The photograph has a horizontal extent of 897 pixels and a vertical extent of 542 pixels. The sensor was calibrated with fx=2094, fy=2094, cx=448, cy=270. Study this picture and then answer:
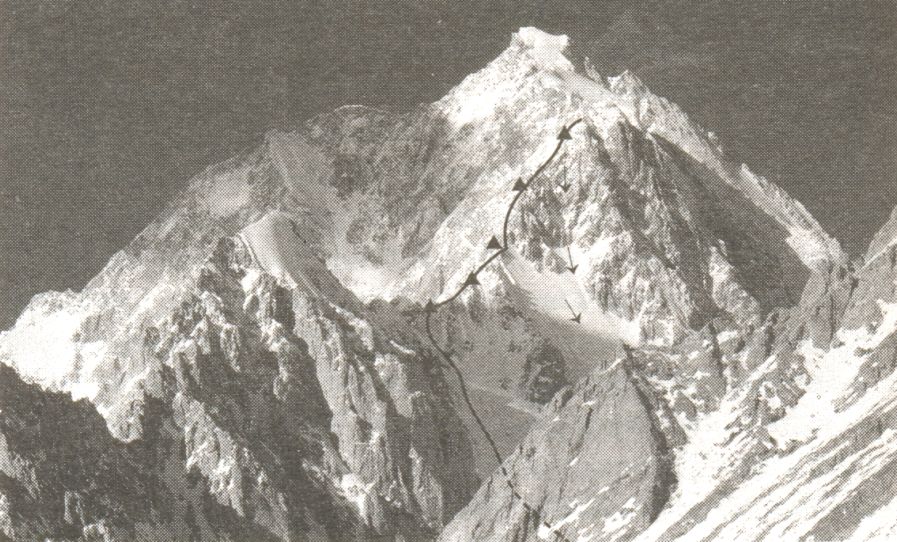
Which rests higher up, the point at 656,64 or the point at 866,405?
the point at 656,64

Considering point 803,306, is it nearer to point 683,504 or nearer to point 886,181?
point 683,504

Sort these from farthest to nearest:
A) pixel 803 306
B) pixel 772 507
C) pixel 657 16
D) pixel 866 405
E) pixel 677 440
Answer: pixel 803 306 → pixel 677 440 → pixel 866 405 → pixel 772 507 → pixel 657 16

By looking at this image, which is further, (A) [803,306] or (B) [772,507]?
(A) [803,306]

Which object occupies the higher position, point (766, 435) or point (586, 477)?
point (586, 477)

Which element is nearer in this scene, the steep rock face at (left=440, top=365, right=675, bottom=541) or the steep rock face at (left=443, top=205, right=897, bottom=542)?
the steep rock face at (left=443, top=205, right=897, bottom=542)

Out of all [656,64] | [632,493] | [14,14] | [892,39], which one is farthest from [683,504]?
[14,14]

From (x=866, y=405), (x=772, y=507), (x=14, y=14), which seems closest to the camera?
(x=14, y=14)

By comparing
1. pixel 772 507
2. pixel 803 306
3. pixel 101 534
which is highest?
pixel 101 534

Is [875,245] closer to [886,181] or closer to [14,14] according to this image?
[886,181]

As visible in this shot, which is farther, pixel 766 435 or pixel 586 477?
pixel 586 477

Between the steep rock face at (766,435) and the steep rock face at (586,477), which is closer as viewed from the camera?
the steep rock face at (766,435)
